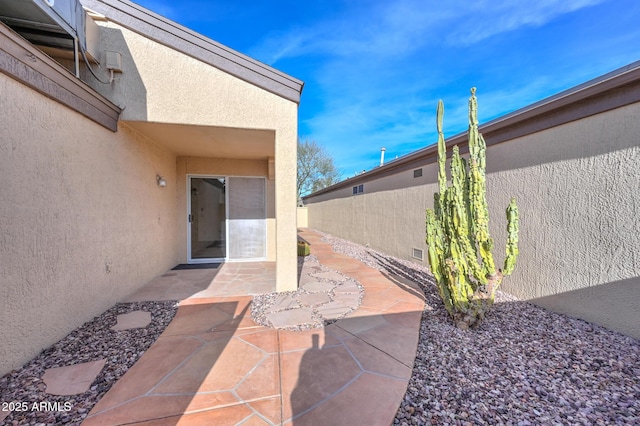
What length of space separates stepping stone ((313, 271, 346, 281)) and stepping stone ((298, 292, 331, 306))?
100 centimetres

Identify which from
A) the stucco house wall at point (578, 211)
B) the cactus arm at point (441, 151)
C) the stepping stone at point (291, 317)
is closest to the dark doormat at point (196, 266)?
the stepping stone at point (291, 317)

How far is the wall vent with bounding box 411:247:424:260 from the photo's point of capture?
21.8 ft

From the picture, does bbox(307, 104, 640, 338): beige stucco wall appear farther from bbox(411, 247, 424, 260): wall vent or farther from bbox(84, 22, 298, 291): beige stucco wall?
bbox(84, 22, 298, 291): beige stucco wall

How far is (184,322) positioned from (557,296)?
18.2 feet

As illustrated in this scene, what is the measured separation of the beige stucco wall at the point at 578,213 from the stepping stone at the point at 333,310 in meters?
3.13

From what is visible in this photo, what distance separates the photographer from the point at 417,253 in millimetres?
6812

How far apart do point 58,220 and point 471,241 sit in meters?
5.33

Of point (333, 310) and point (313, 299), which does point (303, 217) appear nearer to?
point (313, 299)

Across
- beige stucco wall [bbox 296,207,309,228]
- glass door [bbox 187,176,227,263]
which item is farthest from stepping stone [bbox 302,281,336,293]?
beige stucco wall [bbox 296,207,309,228]

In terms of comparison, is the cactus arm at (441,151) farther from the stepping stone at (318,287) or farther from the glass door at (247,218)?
the glass door at (247,218)

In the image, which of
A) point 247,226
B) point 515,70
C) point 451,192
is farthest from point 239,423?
point 515,70

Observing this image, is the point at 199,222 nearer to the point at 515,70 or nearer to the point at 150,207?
the point at 150,207

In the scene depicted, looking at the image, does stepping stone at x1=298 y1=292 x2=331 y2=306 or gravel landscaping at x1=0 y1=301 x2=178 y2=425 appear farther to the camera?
stepping stone at x1=298 y1=292 x2=331 y2=306

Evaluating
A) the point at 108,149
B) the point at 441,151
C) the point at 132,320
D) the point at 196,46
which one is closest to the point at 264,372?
the point at 132,320
